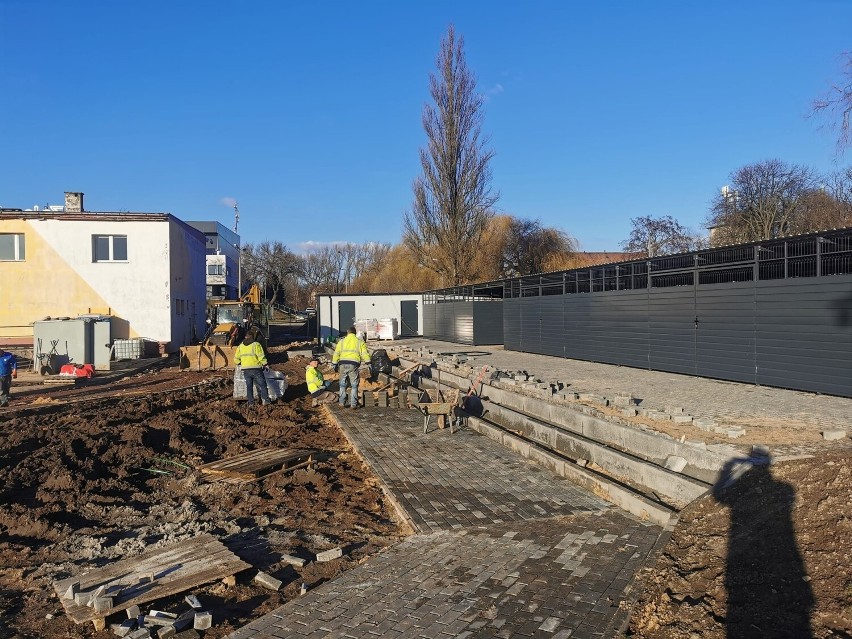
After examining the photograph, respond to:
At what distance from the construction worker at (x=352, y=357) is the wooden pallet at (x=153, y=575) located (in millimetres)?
7683

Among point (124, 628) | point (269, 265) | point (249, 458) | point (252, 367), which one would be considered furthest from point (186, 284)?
point (269, 265)

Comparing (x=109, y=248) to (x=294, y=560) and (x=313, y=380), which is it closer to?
(x=313, y=380)

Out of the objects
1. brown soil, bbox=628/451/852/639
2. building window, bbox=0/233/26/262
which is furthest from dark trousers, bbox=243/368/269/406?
building window, bbox=0/233/26/262

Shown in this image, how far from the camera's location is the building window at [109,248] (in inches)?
1161

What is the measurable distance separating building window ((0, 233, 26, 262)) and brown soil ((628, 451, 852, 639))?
31749 mm

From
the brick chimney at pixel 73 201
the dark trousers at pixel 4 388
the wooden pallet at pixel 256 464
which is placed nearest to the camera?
the wooden pallet at pixel 256 464

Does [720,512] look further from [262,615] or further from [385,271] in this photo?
[385,271]

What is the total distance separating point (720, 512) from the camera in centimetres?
571

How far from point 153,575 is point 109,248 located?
1114 inches

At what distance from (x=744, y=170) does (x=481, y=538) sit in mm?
39098

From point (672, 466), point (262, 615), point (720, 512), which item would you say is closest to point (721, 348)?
point (672, 466)

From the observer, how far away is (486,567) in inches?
208

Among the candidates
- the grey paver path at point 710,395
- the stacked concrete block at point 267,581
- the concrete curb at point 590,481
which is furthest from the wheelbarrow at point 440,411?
the stacked concrete block at point 267,581

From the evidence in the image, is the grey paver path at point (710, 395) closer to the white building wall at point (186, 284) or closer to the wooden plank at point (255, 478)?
the wooden plank at point (255, 478)
